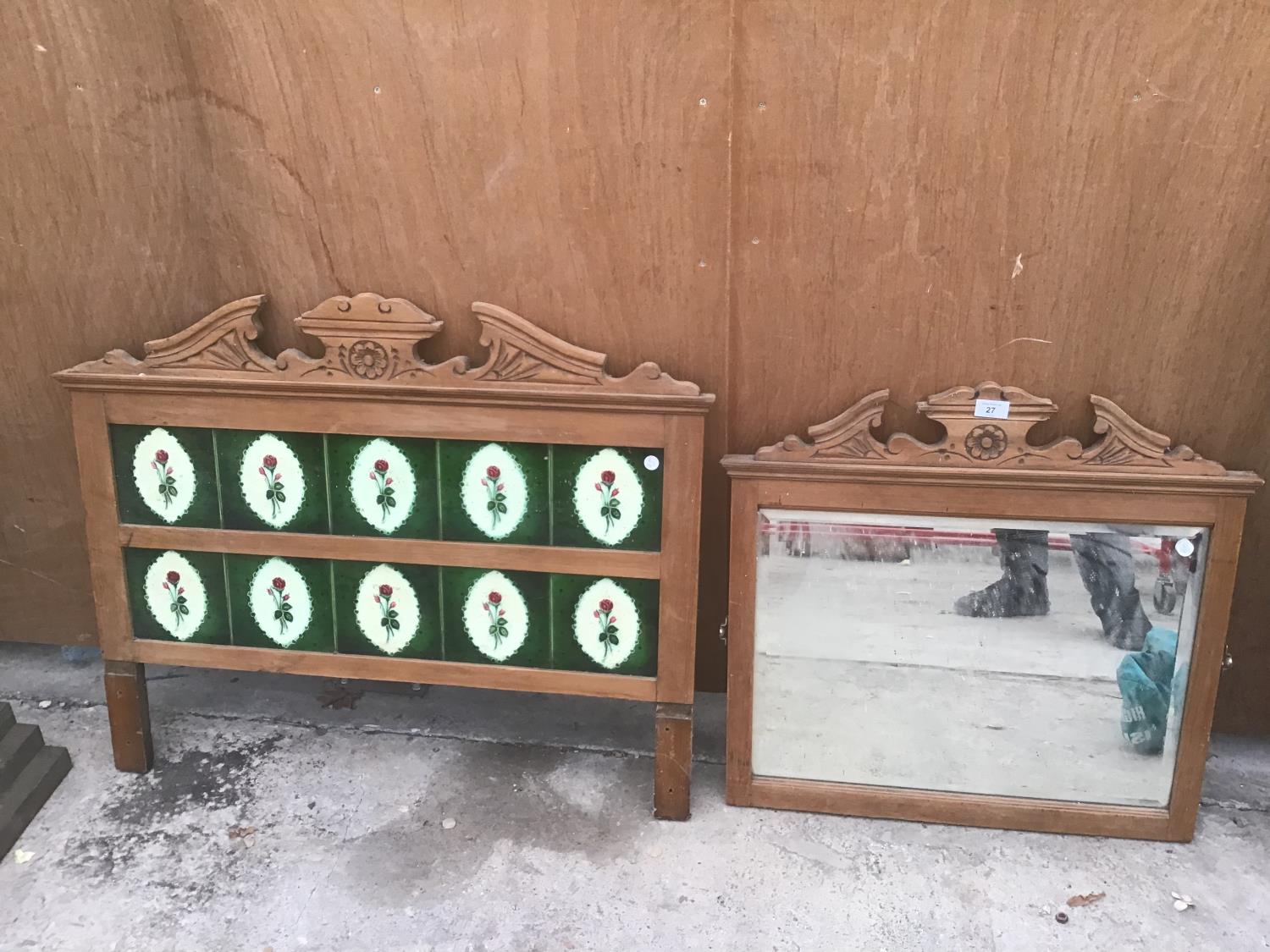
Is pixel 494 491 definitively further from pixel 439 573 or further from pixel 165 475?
pixel 165 475

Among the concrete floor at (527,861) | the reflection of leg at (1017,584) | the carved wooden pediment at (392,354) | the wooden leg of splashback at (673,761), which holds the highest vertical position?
the carved wooden pediment at (392,354)

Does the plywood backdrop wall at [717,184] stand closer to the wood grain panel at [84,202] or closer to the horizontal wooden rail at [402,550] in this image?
the wood grain panel at [84,202]

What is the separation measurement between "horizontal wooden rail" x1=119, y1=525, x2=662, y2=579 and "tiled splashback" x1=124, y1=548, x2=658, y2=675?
0.10ft

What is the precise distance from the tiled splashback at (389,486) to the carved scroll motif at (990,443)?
0.36 meters

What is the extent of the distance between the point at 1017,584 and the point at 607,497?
0.94 meters

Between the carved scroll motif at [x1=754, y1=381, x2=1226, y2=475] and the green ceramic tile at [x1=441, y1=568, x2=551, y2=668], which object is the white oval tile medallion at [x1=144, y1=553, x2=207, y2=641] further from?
the carved scroll motif at [x1=754, y1=381, x2=1226, y2=475]

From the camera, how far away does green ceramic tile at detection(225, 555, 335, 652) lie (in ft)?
7.22

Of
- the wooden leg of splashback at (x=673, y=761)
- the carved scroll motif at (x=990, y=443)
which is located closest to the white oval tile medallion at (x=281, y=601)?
the wooden leg of splashback at (x=673, y=761)

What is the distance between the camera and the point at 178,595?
2.24m

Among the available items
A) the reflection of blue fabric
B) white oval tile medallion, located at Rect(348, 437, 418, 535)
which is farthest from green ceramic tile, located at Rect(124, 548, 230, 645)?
the reflection of blue fabric

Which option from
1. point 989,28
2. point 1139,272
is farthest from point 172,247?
point 1139,272

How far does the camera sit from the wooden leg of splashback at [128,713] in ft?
7.50

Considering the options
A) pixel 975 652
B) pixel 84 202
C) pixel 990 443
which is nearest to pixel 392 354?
pixel 84 202

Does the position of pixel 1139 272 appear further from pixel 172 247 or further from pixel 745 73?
pixel 172 247
